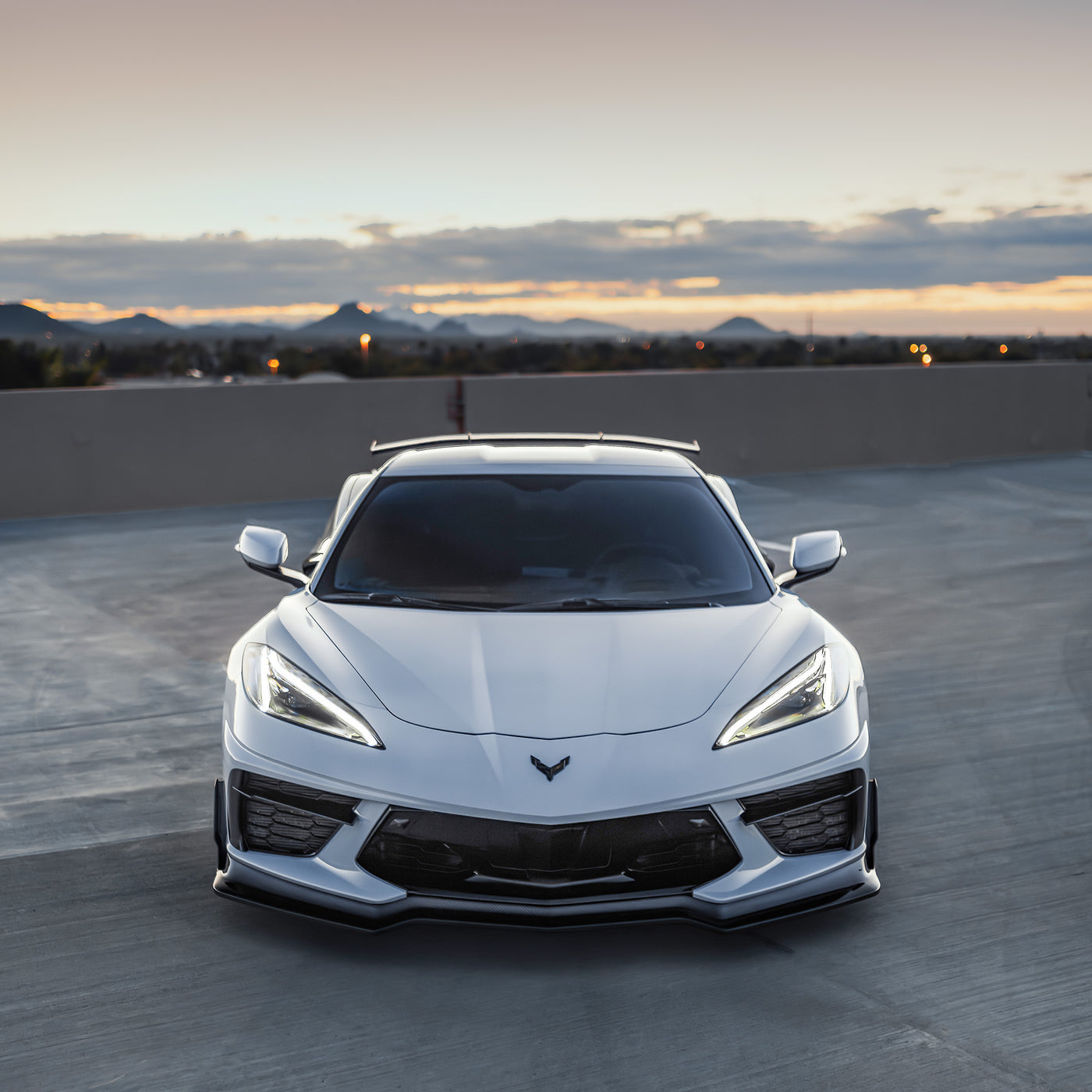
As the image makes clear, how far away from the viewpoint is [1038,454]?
22.0 meters

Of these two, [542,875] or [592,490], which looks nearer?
[542,875]

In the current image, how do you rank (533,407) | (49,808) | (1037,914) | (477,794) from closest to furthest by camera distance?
(477,794) < (1037,914) < (49,808) < (533,407)

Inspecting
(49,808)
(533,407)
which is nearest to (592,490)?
(49,808)

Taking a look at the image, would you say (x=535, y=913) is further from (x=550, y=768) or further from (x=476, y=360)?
(x=476, y=360)

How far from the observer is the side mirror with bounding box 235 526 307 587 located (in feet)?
16.4

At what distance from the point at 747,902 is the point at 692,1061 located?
0.55m

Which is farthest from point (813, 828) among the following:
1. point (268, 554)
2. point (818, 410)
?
point (818, 410)

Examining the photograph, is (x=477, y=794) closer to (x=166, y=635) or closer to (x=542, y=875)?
(x=542, y=875)

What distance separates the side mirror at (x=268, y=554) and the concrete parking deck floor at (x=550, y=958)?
983mm

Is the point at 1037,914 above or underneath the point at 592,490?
underneath

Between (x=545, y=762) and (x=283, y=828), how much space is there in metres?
0.80

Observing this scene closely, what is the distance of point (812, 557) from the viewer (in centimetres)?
502

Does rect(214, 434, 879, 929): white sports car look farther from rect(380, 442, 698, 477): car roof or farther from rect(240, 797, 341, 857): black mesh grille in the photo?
rect(380, 442, 698, 477): car roof

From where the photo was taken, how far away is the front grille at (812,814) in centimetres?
373
